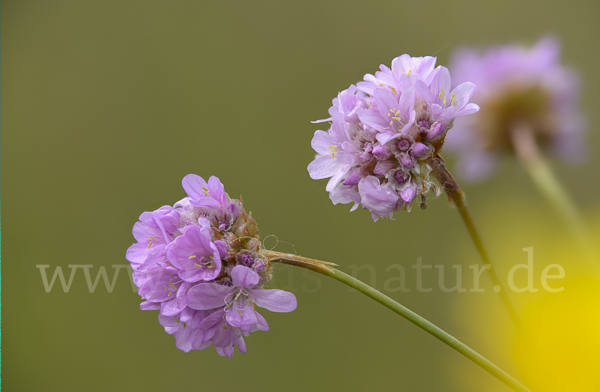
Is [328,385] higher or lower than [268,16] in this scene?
lower

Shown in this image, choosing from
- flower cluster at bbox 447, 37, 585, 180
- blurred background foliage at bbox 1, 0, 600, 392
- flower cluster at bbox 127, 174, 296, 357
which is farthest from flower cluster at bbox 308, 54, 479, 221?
blurred background foliage at bbox 1, 0, 600, 392

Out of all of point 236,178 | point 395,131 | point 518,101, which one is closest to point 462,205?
point 395,131

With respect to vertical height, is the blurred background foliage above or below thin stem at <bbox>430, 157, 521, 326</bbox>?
above

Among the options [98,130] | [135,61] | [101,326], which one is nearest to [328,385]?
[101,326]

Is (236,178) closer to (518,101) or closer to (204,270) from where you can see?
(518,101)

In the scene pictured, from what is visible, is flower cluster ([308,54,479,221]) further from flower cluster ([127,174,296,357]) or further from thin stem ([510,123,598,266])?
thin stem ([510,123,598,266])

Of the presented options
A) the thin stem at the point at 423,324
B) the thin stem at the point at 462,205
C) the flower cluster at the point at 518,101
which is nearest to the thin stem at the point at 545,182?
the flower cluster at the point at 518,101

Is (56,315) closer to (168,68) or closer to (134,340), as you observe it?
(134,340)
